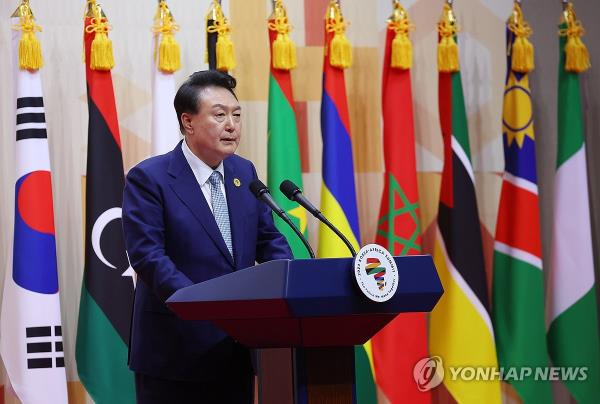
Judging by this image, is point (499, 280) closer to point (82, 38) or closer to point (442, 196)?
point (442, 196)

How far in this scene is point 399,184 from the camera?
379 centimetres

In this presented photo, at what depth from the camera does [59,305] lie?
3447mm

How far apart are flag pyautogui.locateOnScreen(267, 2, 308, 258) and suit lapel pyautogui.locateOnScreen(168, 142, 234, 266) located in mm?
1358

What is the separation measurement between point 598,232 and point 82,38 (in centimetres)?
278

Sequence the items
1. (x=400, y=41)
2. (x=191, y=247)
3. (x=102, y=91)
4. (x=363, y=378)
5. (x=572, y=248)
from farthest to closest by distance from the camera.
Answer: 1. (x=572, y=248)
2. (x=400, y=41)
3. (x=363, y=378)
4. (x=102, y=91)
5. (x=191, y=247)

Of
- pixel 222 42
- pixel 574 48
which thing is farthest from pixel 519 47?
pixel 222 42

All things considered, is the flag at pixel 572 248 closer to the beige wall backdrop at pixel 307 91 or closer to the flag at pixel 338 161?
the beige wall backdrop at pixel 307 91

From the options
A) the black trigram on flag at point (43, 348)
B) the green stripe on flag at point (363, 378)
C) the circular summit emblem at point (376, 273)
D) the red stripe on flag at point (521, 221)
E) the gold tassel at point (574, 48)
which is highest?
the gold tassel at point (574, 48)

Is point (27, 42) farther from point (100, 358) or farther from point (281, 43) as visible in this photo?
point (100, 358)

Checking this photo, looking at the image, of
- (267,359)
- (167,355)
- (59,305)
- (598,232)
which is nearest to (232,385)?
(167,355)

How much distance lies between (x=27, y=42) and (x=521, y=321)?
2.53m

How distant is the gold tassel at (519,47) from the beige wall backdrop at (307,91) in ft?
1.16

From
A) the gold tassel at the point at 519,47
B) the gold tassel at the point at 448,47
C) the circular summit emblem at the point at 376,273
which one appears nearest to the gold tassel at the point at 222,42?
the gold tassel at the point at 448,47

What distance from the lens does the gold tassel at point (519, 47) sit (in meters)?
3.85
